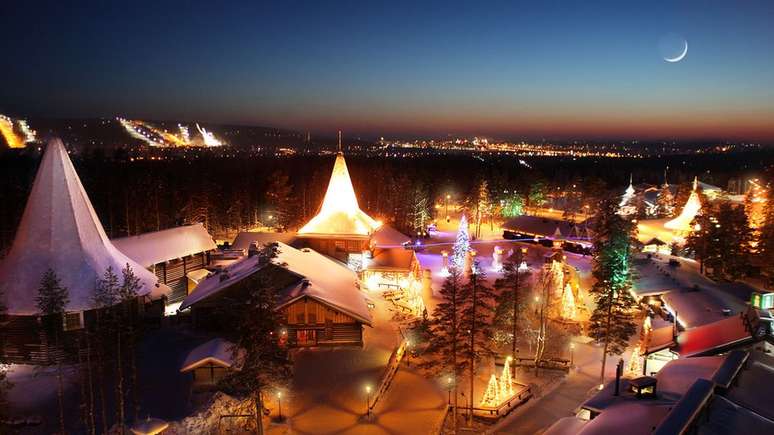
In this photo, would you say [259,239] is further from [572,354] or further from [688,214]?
[688,214]

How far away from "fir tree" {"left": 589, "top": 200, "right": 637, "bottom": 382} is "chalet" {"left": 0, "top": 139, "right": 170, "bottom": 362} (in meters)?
20.8

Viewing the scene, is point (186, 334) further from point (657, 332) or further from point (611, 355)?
point (657, 332)

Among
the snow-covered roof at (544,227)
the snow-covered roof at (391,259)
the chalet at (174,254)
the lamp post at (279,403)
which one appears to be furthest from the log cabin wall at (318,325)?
the snow-covered roof at (544,227)

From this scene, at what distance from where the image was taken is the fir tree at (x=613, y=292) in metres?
21.2

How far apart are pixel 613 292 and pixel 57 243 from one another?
23225mm

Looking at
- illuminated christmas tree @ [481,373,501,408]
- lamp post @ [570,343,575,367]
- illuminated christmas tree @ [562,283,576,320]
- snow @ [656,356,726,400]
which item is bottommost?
lamp post @ [570,343,575,367]

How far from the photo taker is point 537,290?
93.1 ft

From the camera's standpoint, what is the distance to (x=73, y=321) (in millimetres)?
19047

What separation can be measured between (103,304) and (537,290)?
21.9 m

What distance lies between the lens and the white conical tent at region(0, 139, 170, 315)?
738 inches

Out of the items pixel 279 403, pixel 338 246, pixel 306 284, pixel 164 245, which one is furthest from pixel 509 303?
pixel 164 245

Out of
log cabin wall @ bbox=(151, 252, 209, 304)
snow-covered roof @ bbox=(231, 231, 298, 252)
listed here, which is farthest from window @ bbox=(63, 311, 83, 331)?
snow-covered roof @ bbox=(231, 231, 298, 252)

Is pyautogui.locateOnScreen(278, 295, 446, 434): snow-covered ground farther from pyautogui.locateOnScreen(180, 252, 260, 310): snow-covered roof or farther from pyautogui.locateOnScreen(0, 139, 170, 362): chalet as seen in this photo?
pyautogui.locateOnScreen(0, 139, 170, 362): chalet

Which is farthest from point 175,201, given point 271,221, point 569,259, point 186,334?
point 569,259
